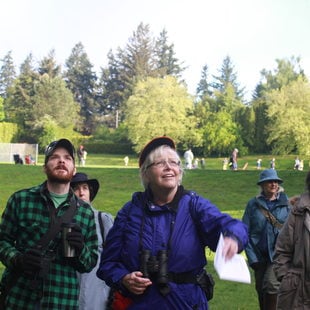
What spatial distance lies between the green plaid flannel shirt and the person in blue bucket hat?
10.9ft

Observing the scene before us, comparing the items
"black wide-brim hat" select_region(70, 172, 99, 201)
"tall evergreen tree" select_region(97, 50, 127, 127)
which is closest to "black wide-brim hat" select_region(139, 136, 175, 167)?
"black wide-brim hat" select_region(70, 172, 99, 201)

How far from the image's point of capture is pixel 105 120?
312 feet

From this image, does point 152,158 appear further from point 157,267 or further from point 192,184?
point 192,184

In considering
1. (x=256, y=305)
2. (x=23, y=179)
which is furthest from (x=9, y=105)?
(x=256, y=305)

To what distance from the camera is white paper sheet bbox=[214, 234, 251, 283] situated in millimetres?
2471

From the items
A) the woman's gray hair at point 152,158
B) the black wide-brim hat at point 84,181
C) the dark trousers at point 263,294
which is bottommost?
the dark trousers at point 263,294

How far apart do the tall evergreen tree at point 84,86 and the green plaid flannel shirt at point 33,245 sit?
88436 mm

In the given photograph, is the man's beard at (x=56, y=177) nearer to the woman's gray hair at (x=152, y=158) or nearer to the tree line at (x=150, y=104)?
the woman's gray hair at (x=152, y=158)

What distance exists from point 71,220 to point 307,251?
1751 millimetres

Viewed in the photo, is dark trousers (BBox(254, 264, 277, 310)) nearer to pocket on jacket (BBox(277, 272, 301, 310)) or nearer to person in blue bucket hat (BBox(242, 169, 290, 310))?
person in blue bucket hat (BBox(242, 169, 290, 310))

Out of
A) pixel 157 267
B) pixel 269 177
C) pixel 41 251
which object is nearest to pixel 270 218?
pixel 269 177

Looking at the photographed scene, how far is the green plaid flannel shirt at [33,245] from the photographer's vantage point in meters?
3.31

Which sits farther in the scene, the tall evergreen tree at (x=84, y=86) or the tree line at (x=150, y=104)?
the tall evergreen tree at (x=84, y=86)

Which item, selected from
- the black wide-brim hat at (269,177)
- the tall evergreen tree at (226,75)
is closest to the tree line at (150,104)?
the tall evergreen tree at (226,75)
